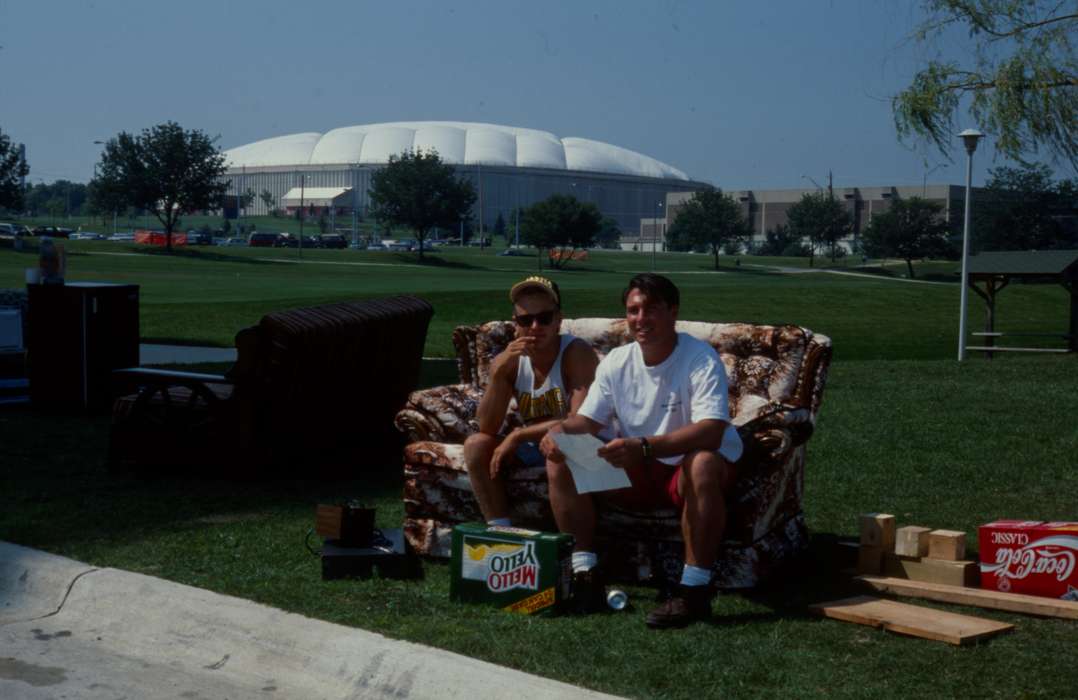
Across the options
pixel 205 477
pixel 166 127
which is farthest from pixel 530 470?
pixel 166 127

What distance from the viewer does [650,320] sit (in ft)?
17.7

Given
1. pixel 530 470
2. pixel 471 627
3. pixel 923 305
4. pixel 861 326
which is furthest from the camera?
pixel 923 305

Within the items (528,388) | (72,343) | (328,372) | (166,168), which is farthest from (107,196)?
(528,388)

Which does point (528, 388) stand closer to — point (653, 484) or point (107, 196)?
point (653, 484)

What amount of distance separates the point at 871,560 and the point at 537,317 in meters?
1.92

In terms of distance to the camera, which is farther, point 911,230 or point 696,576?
point 911,230

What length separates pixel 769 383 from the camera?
245 inches

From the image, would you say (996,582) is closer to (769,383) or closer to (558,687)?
(769,383)

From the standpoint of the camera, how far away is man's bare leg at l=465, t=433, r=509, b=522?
5945mm

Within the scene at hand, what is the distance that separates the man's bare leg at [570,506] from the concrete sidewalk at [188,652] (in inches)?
40.9

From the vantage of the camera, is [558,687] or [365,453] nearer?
[558,687]

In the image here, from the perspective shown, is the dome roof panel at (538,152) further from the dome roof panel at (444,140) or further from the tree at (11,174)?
the tree at (11,174)

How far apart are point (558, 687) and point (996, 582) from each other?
2.37 meters

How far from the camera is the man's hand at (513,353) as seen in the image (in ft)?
19.6
